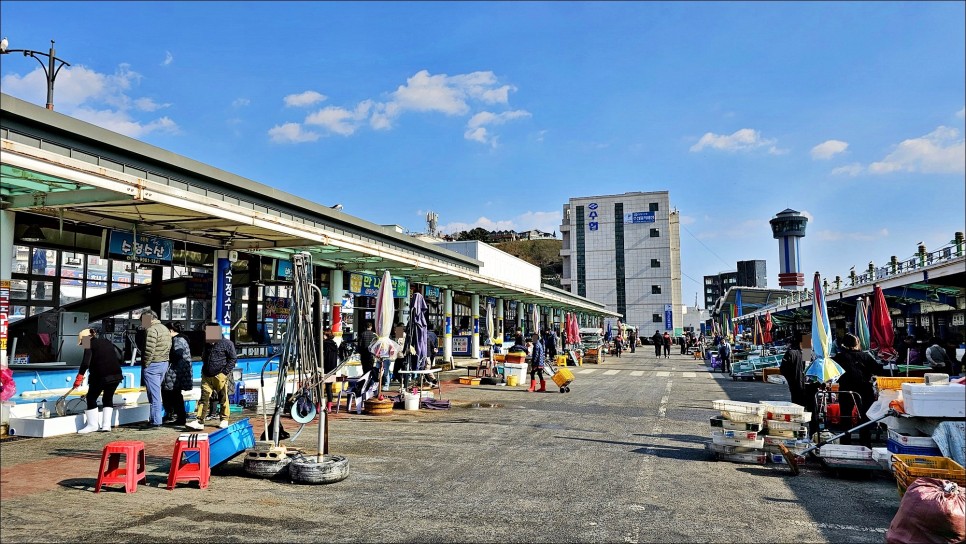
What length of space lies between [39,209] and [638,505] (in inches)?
363

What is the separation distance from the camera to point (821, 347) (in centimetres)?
966

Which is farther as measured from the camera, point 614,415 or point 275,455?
point 614,415

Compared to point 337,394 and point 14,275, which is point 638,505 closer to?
point 337,394

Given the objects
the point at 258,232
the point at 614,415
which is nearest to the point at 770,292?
the point at 614,415

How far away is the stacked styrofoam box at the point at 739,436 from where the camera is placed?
27.8ft

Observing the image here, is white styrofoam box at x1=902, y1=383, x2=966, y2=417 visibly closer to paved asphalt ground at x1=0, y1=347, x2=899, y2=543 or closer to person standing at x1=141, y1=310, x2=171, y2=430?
paved asphalt ground at x1=0, y1=347, x2=899, y2=543

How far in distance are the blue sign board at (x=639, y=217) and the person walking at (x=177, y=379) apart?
3313 inches

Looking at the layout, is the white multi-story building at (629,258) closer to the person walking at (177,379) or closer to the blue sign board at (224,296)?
the blue sign board at (224,296)

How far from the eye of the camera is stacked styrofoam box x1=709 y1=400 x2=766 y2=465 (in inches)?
333

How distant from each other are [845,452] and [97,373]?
10833 mm

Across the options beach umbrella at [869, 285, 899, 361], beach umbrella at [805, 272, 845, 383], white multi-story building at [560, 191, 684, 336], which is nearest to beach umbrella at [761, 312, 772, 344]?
beach umbrella at [869, 285, 899, 361]

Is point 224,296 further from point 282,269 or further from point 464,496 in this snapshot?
point 464,496

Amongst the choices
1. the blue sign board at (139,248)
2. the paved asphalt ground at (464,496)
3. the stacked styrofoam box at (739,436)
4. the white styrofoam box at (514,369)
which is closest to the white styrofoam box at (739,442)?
the stacked styrofoam box at (739,436)

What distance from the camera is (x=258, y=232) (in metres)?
12.3
